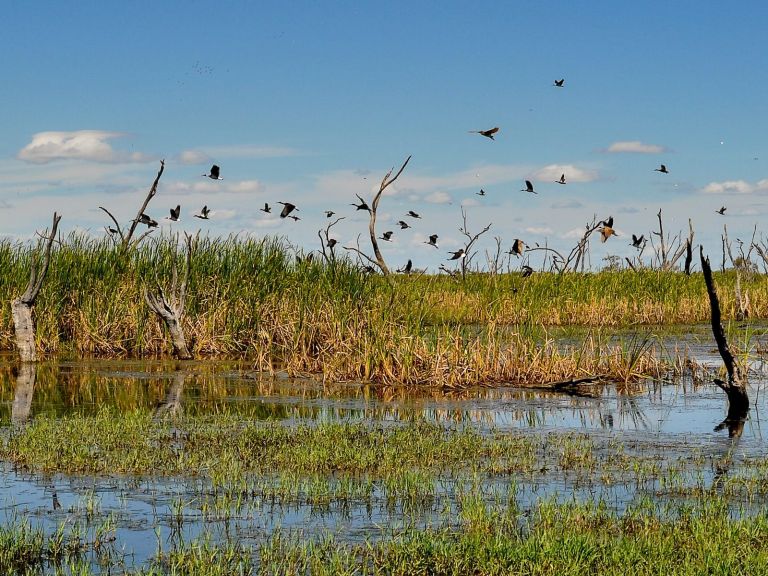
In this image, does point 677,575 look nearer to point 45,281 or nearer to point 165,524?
point 165,524

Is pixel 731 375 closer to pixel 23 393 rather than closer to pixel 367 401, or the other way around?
pixel 367 401

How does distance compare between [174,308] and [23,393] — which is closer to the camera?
[23,393]

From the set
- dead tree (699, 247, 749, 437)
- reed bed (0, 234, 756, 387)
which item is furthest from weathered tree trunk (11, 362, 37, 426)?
dead tree (699, 247, 749, 437)

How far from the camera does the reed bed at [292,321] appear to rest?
52.3 ft

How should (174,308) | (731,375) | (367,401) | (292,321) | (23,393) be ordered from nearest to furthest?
(731,375), (367,401), (23,393), (292,321), (174,308)

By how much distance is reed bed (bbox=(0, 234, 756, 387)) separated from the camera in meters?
15.9

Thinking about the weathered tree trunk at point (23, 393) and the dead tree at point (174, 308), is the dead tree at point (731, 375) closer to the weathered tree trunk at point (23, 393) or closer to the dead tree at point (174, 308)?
the weathered tree trunk at point (23, 393)

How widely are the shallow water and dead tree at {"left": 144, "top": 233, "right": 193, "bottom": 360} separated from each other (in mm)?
891

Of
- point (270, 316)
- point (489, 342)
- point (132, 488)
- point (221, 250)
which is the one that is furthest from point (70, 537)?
point (221, 250)

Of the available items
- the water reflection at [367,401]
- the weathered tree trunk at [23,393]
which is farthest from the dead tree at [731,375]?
the weathered tree trunk at [23,393]

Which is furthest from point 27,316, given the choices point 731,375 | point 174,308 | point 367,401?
point 731,375

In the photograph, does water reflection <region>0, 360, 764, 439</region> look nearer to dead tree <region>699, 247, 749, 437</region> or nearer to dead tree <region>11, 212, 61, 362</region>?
dead tree <region>699, 247, 749, 437</region>

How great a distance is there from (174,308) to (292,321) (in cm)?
315

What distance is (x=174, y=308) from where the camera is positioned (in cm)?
2084
